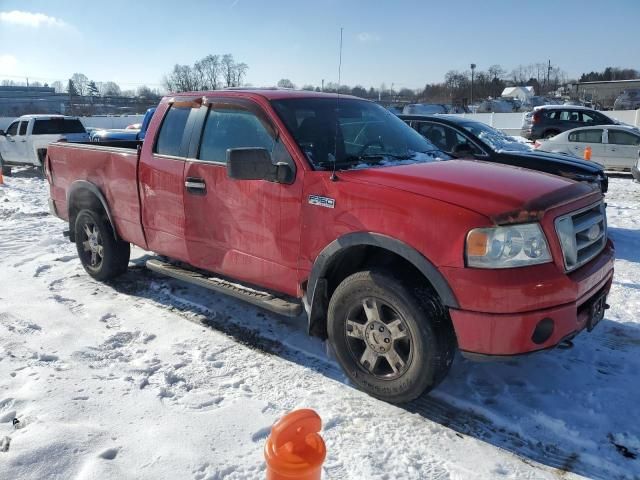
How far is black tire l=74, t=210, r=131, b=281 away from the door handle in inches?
64.2

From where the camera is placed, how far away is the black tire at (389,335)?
3.01m

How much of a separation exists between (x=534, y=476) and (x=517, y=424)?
46cm

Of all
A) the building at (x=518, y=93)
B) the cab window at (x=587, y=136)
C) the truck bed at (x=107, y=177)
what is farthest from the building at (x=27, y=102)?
the building at (x=518, y=93)

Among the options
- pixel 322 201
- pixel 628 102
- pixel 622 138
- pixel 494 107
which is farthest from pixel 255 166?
pixel 628 102

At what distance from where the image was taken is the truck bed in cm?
494

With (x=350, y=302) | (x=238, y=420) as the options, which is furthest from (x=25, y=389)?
(x=350, y=302)

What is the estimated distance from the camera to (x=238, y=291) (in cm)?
409

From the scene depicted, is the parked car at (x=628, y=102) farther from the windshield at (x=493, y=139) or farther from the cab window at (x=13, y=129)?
the cab window at (x=13, y=129)

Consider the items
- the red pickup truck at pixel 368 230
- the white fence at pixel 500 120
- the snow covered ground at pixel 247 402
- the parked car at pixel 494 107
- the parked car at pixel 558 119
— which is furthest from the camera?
the parked car at pixel 494 107

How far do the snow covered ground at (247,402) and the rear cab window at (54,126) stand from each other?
1289 cm

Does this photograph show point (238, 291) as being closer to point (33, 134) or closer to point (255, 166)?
point (255, 166)

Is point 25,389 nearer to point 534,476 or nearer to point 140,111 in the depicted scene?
point 534,476

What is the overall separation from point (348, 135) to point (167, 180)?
63.7 inches

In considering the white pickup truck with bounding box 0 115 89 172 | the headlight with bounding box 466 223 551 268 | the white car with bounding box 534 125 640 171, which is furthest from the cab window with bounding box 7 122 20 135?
the headlight with bounding box 466 223 551 268
